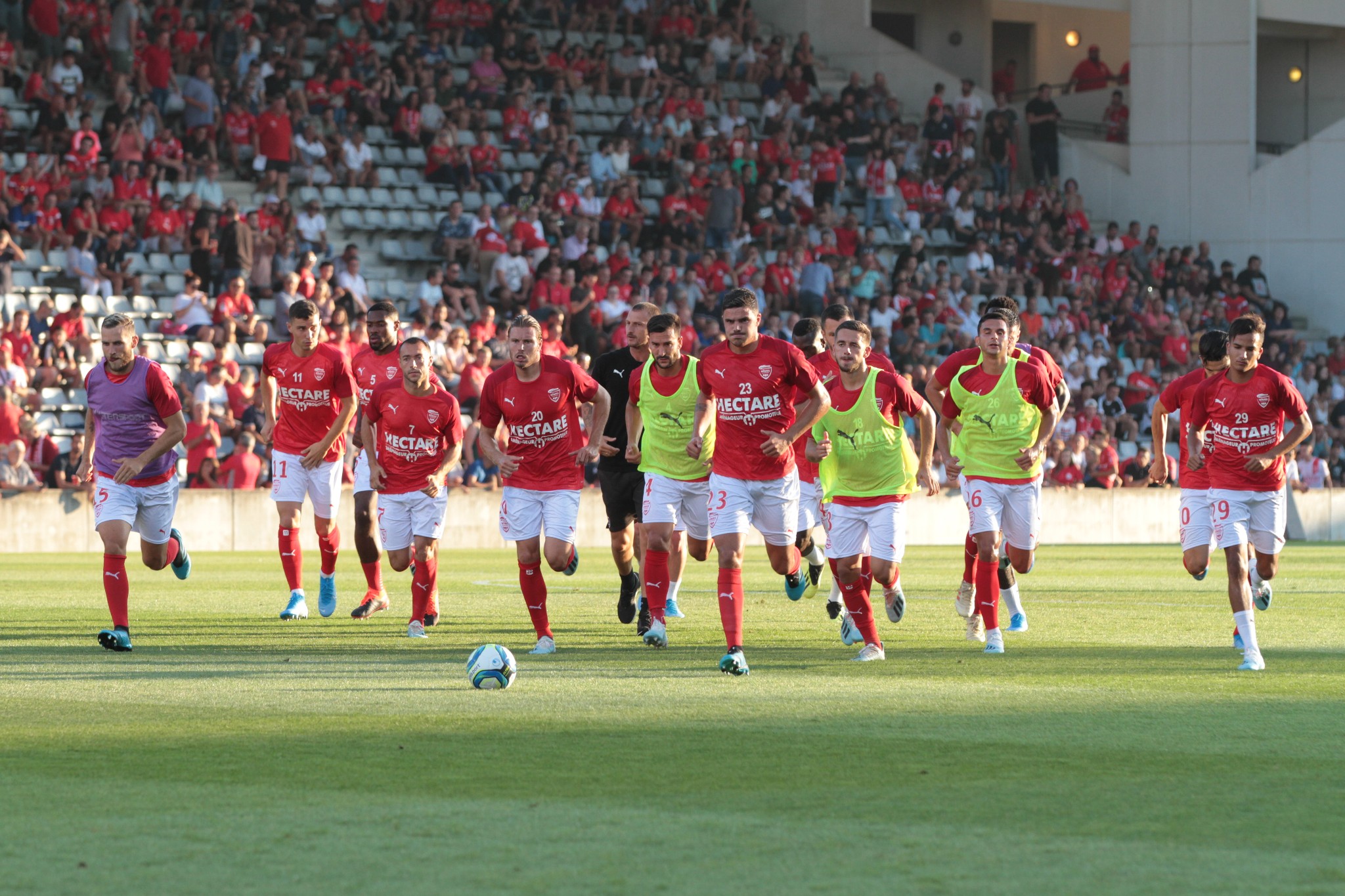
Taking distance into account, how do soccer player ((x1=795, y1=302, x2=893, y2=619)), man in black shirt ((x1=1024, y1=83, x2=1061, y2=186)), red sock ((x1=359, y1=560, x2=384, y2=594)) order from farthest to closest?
1. man in black shirt ((x1=1024, y1=83, x2=1061, y2=186))
2. red sock ((x1=359, y1=560, x2=384, y2=594))
3. soccer player ((x1=795, y1=302, x2=893, y2=619))

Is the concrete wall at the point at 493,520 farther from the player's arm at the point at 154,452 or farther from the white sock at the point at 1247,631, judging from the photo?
the white sock at the point at 1247,631

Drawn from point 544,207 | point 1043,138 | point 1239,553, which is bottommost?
point 1239,553

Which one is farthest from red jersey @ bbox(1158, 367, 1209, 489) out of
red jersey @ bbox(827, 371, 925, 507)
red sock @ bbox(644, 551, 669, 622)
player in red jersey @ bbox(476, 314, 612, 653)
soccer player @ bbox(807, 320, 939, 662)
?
player in red jersey @ bbox(476, 314, 612, 653)

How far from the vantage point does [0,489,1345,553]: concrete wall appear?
22.7 meters

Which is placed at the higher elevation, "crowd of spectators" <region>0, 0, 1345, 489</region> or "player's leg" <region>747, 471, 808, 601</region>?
"crowd of spectators" <region>0, 0, 1345, 489</region>

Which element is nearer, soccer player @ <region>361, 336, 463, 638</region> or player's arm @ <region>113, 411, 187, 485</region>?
player's arm @ <region>113, 411, 187, 485</region>

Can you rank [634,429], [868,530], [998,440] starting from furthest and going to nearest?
[634,429], [998,440], [868,530]

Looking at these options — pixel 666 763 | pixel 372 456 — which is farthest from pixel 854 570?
pixel 666 763

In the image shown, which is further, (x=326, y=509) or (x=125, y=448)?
(x=326, y=509)

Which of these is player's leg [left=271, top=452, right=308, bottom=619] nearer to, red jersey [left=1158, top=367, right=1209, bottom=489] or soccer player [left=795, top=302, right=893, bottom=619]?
soccer player [left=795, top=302, right=893, bottom=619]

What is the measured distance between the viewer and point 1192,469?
12.4 metres

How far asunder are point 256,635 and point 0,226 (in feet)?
45.4

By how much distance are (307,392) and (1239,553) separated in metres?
7.05

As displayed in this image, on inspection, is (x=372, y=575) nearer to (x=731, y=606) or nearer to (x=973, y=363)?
(x=731, y=606)
